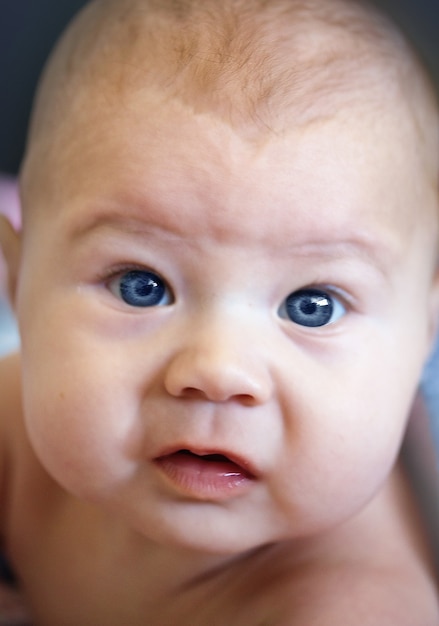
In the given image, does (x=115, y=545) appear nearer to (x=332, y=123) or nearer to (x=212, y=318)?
(x=212, y=318)

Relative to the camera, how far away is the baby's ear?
1.02 meters

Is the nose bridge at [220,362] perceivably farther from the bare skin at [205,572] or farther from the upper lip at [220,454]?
the bare skin at [205,572]

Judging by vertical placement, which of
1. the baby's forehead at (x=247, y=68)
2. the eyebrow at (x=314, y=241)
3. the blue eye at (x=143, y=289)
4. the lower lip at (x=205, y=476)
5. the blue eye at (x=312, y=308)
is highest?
the baby's forehead at (x=247, y=68)

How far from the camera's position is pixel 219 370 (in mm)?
746

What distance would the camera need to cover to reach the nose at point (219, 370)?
2.45ft

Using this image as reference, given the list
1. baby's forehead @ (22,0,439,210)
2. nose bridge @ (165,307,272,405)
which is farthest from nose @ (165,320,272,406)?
baby's forehead @ (22,0,439,210)

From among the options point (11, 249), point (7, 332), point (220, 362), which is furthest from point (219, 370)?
point (7, 332)

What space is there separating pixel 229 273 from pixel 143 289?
0.29ft

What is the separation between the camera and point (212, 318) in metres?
0.78

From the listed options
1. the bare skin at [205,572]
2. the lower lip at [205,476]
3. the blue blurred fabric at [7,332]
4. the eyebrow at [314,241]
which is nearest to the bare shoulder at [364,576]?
the bare skin at [205,572]

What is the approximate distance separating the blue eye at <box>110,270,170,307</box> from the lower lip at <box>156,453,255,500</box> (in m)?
0.13

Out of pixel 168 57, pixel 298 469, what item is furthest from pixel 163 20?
pixel 298 469

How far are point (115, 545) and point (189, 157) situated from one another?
0.46 metres

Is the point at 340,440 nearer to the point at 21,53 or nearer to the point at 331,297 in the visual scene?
the point at 331,297
